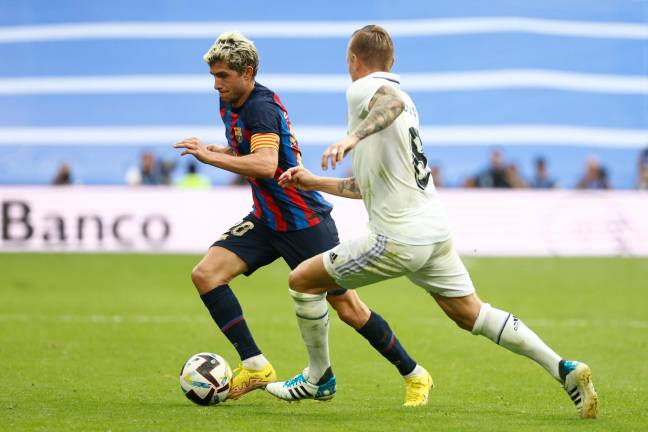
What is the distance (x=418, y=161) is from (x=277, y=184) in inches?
52.2

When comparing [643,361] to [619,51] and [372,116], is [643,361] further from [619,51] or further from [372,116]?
[619,51]

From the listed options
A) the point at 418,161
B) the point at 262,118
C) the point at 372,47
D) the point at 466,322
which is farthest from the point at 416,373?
the point at 372,47

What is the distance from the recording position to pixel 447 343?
1070cm

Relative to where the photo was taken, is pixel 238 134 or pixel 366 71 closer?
pixel 366 71

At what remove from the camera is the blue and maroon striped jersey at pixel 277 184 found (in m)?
7.30

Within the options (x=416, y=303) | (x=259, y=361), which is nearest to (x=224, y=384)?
(x=259, y=361)

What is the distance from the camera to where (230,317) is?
24.3 ft

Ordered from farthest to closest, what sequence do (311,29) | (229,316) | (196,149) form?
(311,29), (229,316), (196,149)

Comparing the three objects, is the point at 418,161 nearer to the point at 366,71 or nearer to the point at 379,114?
the point at 379,114

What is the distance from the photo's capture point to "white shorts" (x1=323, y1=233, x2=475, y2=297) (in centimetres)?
622

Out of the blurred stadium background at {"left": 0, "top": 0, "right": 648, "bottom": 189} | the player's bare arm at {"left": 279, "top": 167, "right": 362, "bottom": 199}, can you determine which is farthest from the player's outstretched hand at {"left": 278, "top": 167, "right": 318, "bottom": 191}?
the blurred stadium background at {"left": 0, "top": 0, "right": 648, "bottom": 189}

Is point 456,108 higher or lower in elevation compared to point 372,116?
lower

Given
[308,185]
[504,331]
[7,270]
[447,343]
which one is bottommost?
[7,270]

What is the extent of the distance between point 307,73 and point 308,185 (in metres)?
21.9
